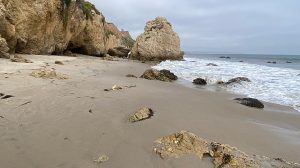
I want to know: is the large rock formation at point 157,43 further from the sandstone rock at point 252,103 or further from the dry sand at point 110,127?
the dry sand at point 110,127

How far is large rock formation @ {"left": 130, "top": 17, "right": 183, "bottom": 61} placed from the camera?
36.2m

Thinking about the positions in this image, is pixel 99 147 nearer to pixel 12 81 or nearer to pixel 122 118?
pixel 122 118

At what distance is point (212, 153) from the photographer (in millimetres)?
3803

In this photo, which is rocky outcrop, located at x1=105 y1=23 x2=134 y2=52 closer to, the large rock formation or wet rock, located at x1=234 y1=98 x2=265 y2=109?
the large rock formation

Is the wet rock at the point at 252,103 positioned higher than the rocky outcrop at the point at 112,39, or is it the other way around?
the rocky outcrop at the point at 112,39

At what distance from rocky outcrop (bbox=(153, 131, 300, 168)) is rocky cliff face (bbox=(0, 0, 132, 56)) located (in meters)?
12.8

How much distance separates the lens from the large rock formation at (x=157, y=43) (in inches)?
1425

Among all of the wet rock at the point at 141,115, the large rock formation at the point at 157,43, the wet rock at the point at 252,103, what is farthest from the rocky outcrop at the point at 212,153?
the large rock formation at the point at 157,43

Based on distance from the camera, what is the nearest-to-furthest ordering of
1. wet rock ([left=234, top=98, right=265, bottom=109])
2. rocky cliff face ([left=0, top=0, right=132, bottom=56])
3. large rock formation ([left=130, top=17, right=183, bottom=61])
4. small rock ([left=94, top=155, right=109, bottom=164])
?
small rock ([left=94, top=155, right=109, bottom=164]) < wet rock ([left=234, top=98, right=265, bottom=109]) < rocky cliff face ([left=0, top=0, right=132, bottom=56]) < large rock formation ([left=130, top=17, right=183, bottom=61])

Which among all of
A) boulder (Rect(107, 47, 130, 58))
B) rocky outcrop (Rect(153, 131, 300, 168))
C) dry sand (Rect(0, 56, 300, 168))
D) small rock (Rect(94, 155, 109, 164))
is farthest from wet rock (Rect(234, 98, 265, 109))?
boulder (Rect(107, 47, 130, 58))

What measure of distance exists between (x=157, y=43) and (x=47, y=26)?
18588 mm

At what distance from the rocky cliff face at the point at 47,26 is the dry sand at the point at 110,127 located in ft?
30.7

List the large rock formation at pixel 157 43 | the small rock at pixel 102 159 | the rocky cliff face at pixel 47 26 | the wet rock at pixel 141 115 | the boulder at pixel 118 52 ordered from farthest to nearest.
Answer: the boulder at pixel 118 52, the large rock formation at pixel 157 43, the rocky cliff face at pixel 47 26, the wet rock at pixel 141 115, the small rock at pixel 102 159

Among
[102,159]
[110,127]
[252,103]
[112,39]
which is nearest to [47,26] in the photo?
[252,103]
